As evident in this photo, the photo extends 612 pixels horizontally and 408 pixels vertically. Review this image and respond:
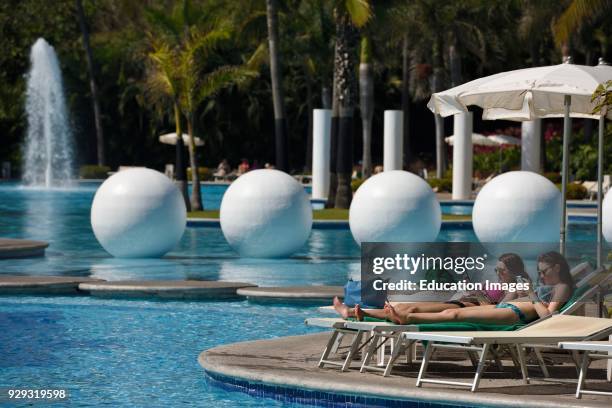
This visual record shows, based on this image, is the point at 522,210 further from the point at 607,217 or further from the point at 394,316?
the point at 394,316

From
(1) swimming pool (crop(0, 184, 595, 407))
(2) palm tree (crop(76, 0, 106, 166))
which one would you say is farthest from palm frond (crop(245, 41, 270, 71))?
(1) swimming pool (crop(0, 184, 595, 407))

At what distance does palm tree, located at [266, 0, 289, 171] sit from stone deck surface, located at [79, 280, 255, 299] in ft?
68.2

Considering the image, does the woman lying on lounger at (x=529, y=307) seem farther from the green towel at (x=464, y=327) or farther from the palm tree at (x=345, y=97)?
the palm tree at (x=345, y=97)

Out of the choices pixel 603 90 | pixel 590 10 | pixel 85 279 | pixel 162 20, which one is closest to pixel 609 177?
pixel 590 10

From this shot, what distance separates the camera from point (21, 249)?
21.2 m

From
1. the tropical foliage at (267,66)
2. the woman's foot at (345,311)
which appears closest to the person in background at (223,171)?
the tropical foliage at (267,66)

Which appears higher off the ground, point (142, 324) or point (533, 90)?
point (533, 90)

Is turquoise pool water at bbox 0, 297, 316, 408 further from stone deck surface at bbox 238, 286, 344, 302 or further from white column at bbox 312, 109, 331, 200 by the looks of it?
white column at bbox 312, 109, 331, 200

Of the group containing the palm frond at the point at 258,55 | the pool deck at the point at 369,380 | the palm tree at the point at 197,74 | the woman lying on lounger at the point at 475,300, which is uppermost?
the palm frond at the point at 258,55

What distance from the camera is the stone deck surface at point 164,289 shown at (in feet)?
50.2

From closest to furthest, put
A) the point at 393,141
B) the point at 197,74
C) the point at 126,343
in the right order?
1. the point at 126,343
2. the point at 197,74
3. the point at 393,141

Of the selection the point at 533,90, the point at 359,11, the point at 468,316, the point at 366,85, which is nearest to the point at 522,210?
the point at 533,90

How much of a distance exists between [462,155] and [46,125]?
2574 cm

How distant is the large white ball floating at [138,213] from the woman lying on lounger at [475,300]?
1032 centimetres
